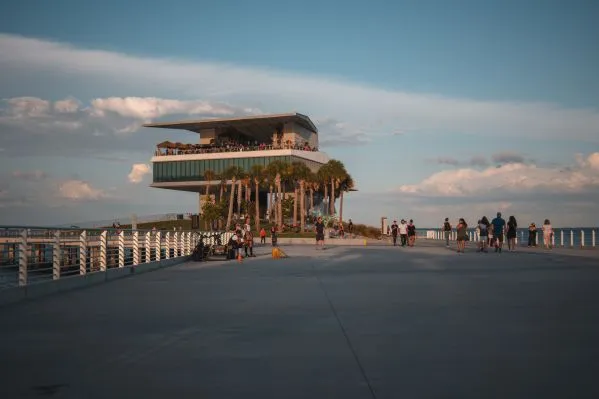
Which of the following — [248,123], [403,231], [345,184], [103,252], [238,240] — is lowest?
[103,252]

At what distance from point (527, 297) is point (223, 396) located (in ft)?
28.5

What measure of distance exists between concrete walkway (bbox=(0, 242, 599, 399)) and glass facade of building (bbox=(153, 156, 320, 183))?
9936 centimetres

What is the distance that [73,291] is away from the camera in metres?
15.5

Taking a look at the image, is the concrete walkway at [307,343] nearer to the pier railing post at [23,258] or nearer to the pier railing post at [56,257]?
the pier railing post at [23,258]

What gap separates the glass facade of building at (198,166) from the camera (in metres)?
114

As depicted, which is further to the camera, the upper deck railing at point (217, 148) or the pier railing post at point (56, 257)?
the upper deck railing at point (217, 148)

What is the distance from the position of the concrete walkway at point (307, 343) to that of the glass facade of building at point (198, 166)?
99.4m

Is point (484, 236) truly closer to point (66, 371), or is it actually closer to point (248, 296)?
point (248, 296)

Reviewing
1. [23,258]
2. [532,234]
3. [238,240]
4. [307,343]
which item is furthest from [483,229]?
[307,343]

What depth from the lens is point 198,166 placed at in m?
117

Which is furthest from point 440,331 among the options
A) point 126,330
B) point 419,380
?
point 126,330

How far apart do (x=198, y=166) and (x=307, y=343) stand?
363 ft

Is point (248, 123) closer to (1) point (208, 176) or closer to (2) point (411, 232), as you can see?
(1) point (208, 176)

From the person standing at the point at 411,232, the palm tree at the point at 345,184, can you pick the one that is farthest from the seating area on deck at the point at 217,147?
the person standing at the point at 411,232
